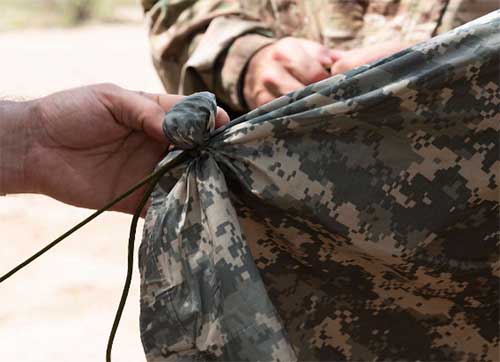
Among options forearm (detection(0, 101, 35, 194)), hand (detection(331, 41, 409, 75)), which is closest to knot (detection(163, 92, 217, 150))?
forearm (detection(0, 101, 35, 194))

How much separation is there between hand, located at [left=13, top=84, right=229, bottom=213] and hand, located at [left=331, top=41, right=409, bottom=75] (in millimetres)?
680

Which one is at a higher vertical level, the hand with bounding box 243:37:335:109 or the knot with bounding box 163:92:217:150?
the hand with bounding box 243:37:335:109

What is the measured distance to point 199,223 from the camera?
3.60 feet

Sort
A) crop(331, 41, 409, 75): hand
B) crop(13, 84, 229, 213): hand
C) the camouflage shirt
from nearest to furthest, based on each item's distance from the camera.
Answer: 1. crop(13, 84, 229, 213): hand
2. crop(331, 41, 409, 75): hand
3. the camouflage shirt

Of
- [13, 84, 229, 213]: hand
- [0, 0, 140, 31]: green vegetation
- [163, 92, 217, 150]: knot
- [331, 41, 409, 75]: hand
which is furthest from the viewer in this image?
[0, 0, 140, 31]: green vegetation

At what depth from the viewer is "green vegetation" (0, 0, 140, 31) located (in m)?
6.02

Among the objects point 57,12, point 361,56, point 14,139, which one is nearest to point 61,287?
point 361,56

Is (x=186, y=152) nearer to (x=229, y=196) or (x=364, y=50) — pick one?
(x=229, y=196)

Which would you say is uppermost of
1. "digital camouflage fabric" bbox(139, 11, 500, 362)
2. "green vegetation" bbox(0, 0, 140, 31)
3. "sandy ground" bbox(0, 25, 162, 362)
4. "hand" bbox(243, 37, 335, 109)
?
"green vegetation" bbox(0, 0, 140, 31)

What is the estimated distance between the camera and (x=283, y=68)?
196cm

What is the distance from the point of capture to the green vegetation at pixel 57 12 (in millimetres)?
6020

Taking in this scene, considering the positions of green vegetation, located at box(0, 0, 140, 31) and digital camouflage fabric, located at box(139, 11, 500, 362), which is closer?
digital camouflage fabric, located at box(139, 11, 500, 362)

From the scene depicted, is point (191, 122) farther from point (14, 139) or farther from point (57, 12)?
point (57, 12)

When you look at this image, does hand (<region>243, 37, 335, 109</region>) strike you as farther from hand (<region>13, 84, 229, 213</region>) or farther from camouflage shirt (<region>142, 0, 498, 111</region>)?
hand (<region>13, 84, 229, 213</region>)
